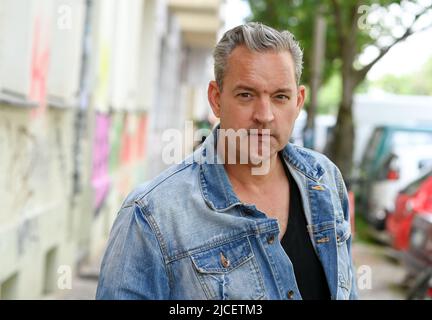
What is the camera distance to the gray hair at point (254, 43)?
8.07ft

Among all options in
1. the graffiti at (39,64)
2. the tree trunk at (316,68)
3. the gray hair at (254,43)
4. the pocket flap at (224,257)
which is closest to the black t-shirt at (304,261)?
the pocket flap at (224,257)

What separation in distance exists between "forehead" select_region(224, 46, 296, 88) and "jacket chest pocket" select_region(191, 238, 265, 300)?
0.42 meters

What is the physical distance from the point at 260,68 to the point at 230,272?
54cm

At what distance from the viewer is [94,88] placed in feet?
35.0

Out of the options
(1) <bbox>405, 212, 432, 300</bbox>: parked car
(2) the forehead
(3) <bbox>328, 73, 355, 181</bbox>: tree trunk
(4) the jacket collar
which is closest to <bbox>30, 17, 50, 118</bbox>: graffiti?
(1) <bbox>405, 212, 432, 300</bbox>: parked car

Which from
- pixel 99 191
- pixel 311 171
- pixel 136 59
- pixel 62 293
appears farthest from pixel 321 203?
pixel 136 59

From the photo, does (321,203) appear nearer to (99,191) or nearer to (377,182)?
(99,191)

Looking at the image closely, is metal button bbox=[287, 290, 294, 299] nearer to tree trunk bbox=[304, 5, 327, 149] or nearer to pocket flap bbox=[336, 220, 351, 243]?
pocket flap bbox=[336, 220, 351, 243]

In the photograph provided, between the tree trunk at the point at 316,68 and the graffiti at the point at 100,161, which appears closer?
the graffiti at the point at 100,161

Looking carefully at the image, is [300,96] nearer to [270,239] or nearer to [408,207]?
[270,239]

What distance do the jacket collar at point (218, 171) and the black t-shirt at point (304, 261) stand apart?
176 mm

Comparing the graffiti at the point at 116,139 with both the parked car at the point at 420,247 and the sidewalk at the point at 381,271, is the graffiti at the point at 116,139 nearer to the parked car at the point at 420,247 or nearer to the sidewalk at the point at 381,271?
the sidewalk at the point at 381,271

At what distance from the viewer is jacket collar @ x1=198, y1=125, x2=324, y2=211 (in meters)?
2.42

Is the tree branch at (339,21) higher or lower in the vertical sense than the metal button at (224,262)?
higher
